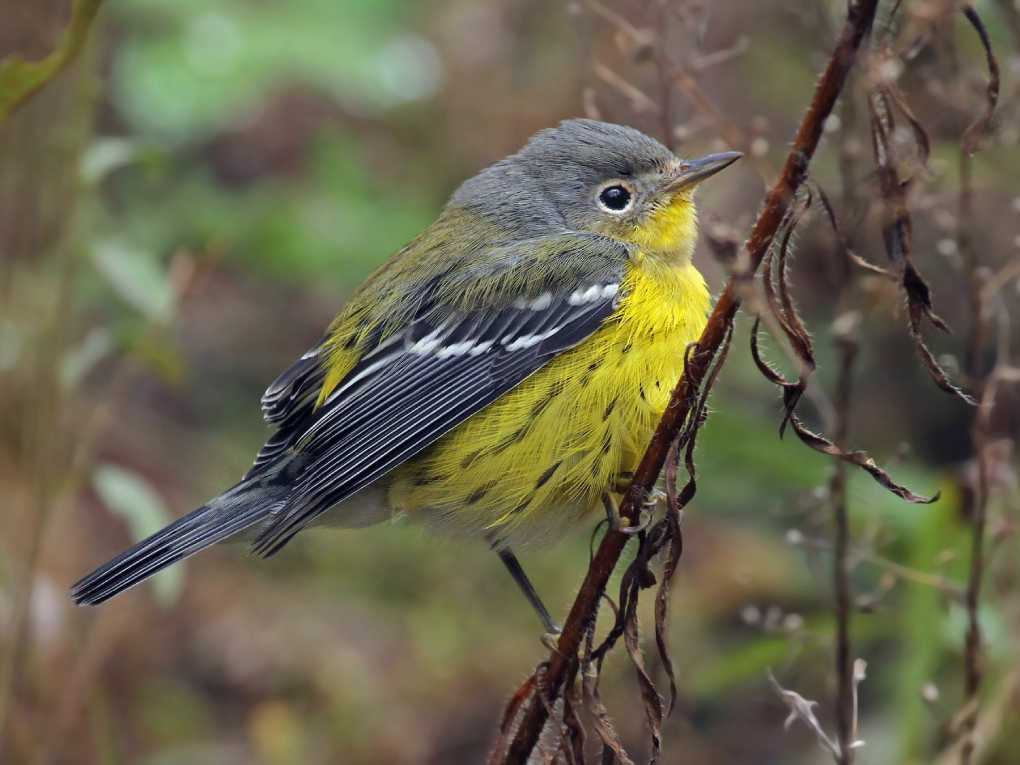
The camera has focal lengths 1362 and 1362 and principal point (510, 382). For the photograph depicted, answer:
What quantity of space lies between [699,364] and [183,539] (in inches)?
56.8

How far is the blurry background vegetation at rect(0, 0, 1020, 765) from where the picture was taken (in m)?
3.54

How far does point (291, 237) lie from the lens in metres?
5.08

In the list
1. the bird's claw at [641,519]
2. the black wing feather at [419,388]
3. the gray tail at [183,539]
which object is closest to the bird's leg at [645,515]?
the bird's claw at [641,519]

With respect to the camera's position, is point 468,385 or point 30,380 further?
point 30,380

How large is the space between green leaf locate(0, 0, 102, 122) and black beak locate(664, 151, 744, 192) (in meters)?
1.31

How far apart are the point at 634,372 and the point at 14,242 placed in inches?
85.5

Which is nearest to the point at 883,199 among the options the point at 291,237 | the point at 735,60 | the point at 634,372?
the point at 634,372

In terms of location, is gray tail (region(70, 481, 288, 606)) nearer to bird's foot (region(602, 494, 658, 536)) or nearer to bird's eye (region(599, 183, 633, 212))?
bird's foot (region(602, 494, 658, 536))

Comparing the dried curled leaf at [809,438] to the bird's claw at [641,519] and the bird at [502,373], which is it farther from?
the bird at [502,373]

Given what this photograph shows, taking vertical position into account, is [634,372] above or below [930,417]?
above

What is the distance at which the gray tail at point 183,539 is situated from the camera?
281 centimetres

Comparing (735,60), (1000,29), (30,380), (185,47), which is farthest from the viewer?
(735,60)

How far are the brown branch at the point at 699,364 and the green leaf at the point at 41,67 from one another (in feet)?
3.90

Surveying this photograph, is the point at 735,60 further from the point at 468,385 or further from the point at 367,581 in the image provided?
the point at 468,385
